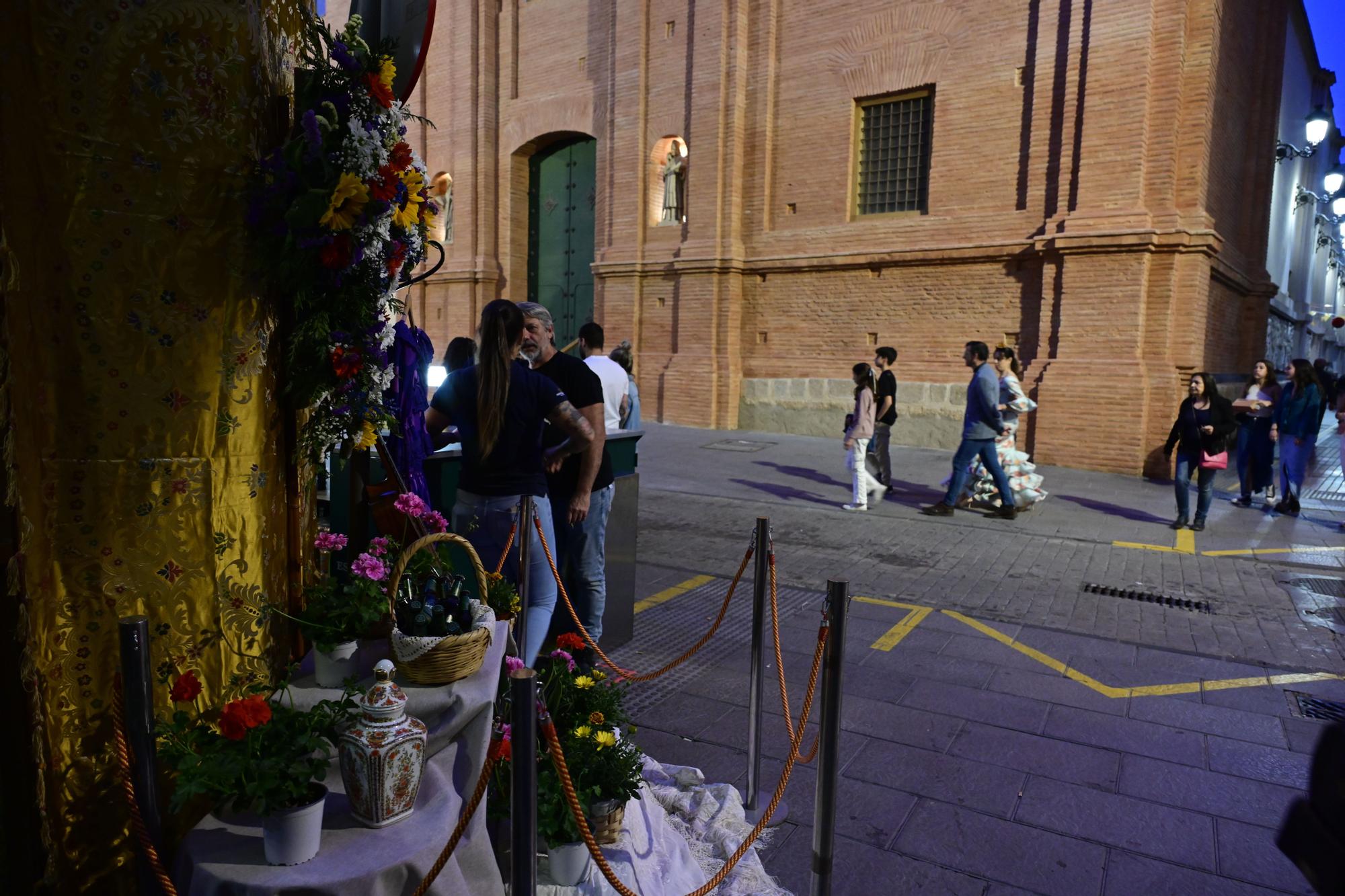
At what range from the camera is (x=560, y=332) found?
71.7 ft

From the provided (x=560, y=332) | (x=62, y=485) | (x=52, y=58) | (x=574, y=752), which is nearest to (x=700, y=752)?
(x=574, y=752)

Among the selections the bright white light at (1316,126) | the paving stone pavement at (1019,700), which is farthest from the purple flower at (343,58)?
the bright white light at (1316,126)

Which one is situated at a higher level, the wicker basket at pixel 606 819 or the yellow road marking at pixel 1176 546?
the wicker basket at pixel 606 819

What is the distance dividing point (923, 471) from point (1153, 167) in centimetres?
582

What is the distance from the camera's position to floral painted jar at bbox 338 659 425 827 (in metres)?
2.10

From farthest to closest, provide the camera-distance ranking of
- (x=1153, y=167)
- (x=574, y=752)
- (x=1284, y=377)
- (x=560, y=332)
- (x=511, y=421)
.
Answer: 1. (x=560, y=332)
2. (x=1284, y=377)
3. (x=1153, y=167)
4. (x=511, y=421)
5. (x=574, y=752)

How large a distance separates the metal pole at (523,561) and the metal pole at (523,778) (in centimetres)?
204

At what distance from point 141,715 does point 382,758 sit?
0.53m

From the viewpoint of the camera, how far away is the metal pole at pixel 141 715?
1.89 m

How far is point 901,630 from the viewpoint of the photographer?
5934 millimetres

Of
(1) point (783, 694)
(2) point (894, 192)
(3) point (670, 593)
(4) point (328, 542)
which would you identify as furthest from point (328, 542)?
(2) point (894, 192)

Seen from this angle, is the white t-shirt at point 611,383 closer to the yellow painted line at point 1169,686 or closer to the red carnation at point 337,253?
the yellow painted line at point 1169,686

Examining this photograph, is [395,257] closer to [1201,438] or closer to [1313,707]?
[1313,707]

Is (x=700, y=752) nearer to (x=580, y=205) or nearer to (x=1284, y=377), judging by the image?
(x=580, y=205)
